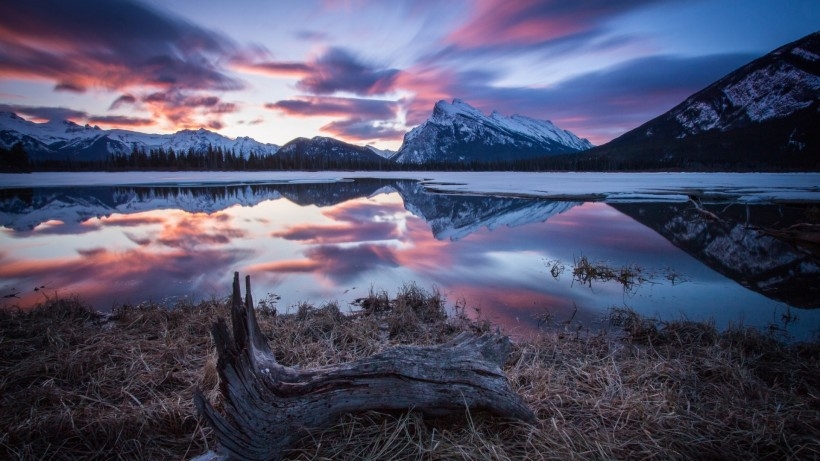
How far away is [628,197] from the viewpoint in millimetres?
24641

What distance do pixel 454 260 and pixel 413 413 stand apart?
7.24 meters

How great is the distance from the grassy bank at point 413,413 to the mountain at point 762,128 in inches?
4275

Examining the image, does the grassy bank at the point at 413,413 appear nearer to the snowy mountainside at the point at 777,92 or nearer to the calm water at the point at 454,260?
the calm water at the point at 454,260

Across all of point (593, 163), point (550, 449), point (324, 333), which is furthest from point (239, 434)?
point (593, 163)

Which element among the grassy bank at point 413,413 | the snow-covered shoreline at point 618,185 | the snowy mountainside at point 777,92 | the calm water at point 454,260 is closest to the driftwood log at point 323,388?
the grassy bank at point 413,413

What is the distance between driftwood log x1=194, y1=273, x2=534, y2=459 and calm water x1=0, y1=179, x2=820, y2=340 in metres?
2.92

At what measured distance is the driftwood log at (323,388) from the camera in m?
2.33

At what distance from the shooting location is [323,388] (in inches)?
103

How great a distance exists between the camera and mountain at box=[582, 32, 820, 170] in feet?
409

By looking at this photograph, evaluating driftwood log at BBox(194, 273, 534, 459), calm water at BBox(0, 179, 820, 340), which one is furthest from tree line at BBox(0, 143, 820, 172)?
driftwood log at BBox(194, 273, 534, 459)

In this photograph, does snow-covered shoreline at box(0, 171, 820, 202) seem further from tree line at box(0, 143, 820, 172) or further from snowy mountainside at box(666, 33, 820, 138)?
snowy mountainside at box(666, 33, 820, 138)

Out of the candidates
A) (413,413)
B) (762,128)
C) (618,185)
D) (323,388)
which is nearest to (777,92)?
(762,128)

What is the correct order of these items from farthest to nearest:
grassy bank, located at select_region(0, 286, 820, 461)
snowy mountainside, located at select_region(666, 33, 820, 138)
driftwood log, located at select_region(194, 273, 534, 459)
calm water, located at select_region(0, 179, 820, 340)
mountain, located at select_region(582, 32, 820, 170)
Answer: snowy mountainside, located at select_region(666, 33, 820, 138) < mountain, located at select_region(582, 32, 820, 170) < calm water, located at select_region(0, 179, 820, 340) < grassy bank, located at select_region(0, 286, 820, 461) < driftwood log, located at select_region(194, 273, 534, 459)

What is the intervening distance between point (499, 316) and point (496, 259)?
12.6ft
